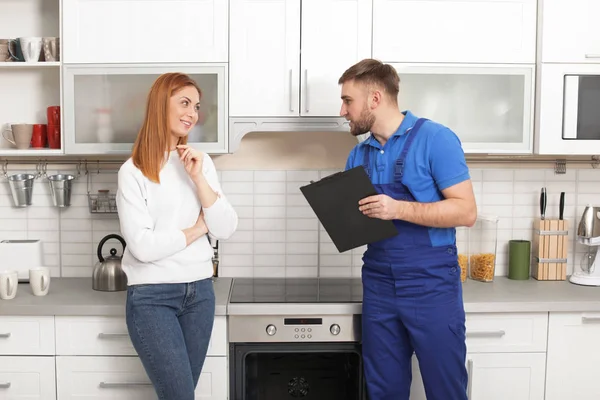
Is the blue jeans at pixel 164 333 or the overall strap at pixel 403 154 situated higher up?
the overall strap at pixel 403 154

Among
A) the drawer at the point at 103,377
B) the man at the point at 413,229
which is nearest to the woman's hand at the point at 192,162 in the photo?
the man at the point at 413,229

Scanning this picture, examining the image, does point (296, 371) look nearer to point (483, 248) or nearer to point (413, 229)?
point (413, 229)

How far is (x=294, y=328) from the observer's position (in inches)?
101

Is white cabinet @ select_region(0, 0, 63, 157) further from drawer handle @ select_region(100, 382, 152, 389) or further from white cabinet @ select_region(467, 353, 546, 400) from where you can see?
white cabinet @ select_region(467, 353, 546, 400)

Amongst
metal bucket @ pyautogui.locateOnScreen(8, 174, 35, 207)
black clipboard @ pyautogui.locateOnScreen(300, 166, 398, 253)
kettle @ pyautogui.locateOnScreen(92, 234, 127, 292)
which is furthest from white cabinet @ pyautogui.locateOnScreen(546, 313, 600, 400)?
metal bucket @ pyautogui.locateOnScreen(8, 174, 35, 207)

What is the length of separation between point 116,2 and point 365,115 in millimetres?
1165

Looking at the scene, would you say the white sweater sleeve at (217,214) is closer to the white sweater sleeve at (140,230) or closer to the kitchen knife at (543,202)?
the white sweater sleeve at (140,230)

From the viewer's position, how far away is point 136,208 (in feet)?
6.82

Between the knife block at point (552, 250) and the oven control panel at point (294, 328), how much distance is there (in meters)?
1.03

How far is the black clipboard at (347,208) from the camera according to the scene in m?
2.25

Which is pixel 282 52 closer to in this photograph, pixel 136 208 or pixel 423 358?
pixel 136 208

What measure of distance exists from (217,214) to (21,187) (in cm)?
132

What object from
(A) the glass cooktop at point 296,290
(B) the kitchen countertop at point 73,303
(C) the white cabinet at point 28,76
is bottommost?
(B) the kitchen countertop at point 73,303

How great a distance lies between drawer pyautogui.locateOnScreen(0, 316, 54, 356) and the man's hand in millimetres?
1343
